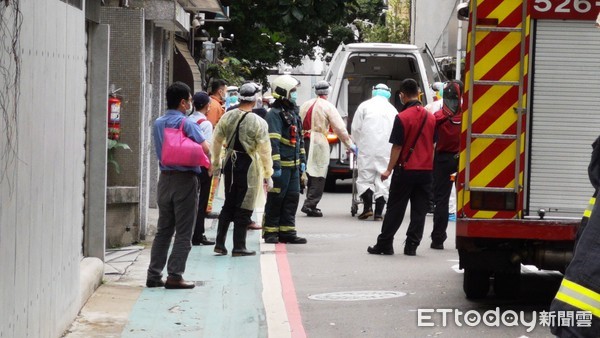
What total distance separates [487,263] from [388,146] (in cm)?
808

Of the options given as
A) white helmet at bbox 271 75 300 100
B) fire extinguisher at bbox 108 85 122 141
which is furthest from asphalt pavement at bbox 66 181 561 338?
white helmet at bbox 271 75 300 100

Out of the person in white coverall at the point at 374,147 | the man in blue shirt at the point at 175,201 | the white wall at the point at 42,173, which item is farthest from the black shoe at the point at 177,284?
the person in white coverall at the point at 374,147

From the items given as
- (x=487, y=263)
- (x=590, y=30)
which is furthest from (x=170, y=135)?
(x=590, y=30)

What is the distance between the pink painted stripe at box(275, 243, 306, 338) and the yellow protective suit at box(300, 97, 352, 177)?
10.9 feet

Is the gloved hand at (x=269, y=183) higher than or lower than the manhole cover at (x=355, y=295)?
higher

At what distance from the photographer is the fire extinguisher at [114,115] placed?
1282cm

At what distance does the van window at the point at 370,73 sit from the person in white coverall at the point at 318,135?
3.91m

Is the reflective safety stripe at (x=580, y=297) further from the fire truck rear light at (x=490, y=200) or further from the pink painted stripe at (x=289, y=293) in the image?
the fire truck rear light at (x=490, y=200)

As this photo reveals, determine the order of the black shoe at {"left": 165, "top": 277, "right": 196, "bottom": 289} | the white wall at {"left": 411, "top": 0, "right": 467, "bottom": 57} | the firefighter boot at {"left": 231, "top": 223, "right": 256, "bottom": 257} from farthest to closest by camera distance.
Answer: the white wall at {"left": 411, "top": 0, "right": 467, "bottom": 57}, the firefighter boot at {"left": 231, "top": 223, "right": 256, "bottom": 257}, the black shoe at {"left": 165, "top": 277, "right": 196, "bottom": 289}

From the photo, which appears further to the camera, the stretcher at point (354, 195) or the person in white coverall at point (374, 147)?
the stretcher at point (354, 195)

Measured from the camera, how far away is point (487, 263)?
954cm

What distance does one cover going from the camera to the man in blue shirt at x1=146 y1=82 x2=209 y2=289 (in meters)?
10.5

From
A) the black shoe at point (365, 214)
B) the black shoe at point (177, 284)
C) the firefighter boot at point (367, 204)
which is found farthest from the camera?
the black shoe at point (365, 214)

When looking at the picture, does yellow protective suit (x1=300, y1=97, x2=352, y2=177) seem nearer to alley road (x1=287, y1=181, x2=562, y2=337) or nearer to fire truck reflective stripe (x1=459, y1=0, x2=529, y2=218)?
alley road (x1=287, y1=181, x2=562, y2=337)
